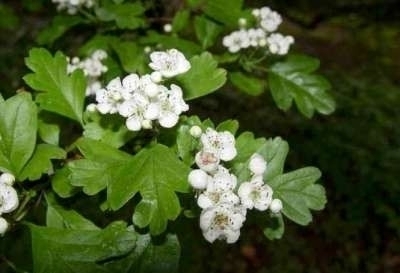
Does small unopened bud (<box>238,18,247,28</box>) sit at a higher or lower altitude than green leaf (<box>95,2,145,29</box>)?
higher

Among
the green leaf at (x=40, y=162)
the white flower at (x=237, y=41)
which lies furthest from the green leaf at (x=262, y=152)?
the white flower at (x=237, y=41)

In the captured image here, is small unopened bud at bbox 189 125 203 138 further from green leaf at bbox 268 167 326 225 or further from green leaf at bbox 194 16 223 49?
green leaf at bbox 194 16 223 49

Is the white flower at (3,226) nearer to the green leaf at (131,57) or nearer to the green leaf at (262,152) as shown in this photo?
the green leaf at (262,152)

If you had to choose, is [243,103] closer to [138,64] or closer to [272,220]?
[138,64]

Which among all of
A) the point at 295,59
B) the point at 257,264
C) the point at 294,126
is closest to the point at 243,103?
the point at 294,126

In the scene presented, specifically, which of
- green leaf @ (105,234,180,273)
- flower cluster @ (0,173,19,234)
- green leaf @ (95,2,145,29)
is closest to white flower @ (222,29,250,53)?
green leaf @ (95,2,145,29)

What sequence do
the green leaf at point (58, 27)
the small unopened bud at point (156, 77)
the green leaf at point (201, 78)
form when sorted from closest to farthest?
the small unopened bud at point (156, 77), the green leaf at point (201, 78), the green leaf at point (58, 27)
